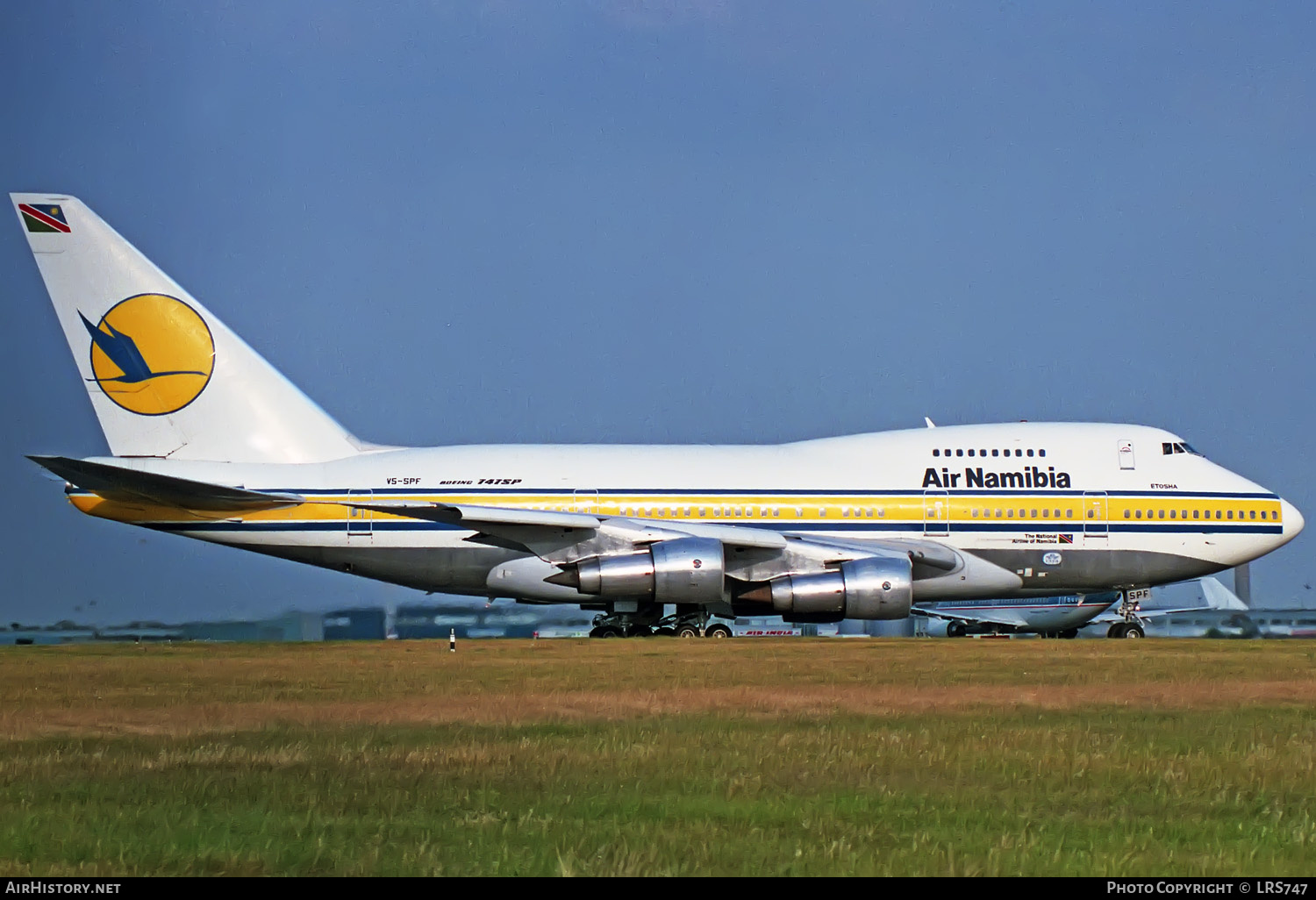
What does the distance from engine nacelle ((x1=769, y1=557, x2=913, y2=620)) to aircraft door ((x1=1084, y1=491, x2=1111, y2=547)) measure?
19.9 feet

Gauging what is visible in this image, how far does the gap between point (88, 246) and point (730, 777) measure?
28.0m

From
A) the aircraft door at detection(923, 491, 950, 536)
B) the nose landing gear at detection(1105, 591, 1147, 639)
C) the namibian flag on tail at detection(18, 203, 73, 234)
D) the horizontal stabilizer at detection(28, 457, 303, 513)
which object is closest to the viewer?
the horizontal stabilizer at detection(28, 457, 303, 513)

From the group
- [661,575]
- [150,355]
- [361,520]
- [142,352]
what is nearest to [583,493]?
[661,575]

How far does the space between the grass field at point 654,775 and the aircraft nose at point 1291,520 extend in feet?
62.6

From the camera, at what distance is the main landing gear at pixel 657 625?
108 feet

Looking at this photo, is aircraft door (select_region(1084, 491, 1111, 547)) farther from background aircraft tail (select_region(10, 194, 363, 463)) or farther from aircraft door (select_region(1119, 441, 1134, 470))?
background aircraft tail (select_region(10, 194, 363, 463))

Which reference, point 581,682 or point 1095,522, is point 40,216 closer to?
point 581,682

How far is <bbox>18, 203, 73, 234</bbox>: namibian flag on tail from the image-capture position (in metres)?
33.7

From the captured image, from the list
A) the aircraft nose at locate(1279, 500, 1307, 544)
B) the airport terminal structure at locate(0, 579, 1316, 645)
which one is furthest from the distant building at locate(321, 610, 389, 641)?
the aircraft nose at locate(1279, 500, 1307, 544)

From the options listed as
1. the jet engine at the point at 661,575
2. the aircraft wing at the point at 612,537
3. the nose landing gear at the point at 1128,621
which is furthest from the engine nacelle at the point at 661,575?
the nose landing gear at the point at 1128,621

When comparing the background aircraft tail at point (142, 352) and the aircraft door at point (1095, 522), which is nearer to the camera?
the background aircraft tail at point (142, 352)

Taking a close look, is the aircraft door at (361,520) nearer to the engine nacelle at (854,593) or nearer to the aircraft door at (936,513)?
the engine nacelle at (854,593)

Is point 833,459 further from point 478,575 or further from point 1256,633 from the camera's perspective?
point 1256,633

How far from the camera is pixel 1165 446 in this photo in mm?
36000
